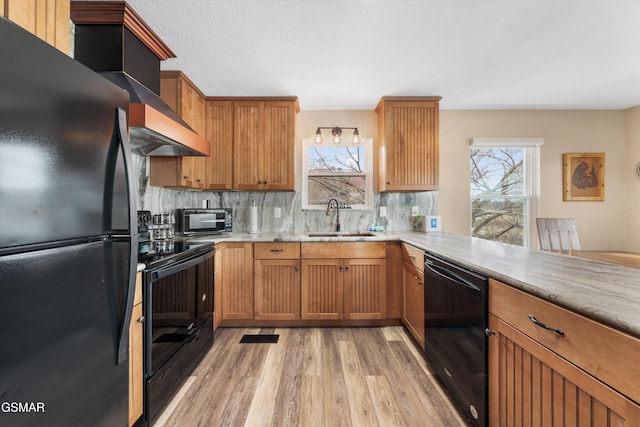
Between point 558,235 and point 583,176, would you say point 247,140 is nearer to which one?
point 558,235

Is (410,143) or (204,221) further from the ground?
(410,143)

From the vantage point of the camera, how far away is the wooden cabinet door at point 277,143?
9.75 ft

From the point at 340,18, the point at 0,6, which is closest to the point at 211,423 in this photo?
the point at 0,6

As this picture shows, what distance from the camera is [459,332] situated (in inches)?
58.1

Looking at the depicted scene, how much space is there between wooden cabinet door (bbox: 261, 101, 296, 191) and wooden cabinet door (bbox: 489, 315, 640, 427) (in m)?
2.34

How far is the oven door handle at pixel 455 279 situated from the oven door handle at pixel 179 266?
5.46 ft

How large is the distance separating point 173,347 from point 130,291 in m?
0.83

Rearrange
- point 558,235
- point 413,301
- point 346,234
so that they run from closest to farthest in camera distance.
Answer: point 413,301
point 558,235
point 346,234

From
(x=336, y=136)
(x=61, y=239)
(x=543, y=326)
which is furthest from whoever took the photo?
(x=336, y=136)

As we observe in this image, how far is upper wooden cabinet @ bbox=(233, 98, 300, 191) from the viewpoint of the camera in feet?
9.75

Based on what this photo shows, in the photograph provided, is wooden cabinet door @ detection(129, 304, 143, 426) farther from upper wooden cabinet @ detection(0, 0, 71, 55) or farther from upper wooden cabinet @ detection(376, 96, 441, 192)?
upper wooden cabinet @ detection(376, 96, 441, 192)

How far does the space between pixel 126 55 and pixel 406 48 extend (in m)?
2.04

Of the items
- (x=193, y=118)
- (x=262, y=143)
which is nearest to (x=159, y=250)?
(x=193, y=118)

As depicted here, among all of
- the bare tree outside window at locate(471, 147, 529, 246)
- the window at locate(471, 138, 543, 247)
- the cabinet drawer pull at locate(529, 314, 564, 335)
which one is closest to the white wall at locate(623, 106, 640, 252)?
the window at locate(471, 138, 543, 247)
